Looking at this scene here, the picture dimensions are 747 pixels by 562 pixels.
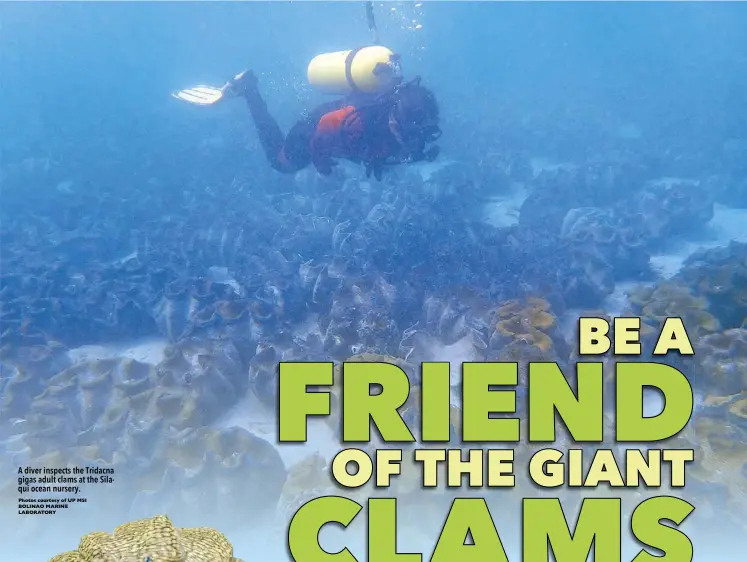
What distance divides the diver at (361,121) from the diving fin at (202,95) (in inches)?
6.3

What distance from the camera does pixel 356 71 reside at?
6645mm

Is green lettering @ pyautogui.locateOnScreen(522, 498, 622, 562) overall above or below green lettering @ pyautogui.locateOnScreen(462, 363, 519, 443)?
below

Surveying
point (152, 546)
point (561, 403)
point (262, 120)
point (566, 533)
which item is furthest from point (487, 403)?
point (262, 120)

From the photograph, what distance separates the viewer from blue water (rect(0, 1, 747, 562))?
209 inches

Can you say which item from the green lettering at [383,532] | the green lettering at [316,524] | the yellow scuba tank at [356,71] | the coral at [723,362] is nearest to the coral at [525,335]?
the coral at [723,362]

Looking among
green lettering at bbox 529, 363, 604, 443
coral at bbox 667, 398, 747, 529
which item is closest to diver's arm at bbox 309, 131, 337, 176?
green lettering at bbox 529, 363, 604, 443

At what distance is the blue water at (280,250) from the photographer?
5305mm

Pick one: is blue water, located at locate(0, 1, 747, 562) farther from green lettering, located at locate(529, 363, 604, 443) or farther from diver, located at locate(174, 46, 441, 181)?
diver, located at locate(174, 46, 441, 181)

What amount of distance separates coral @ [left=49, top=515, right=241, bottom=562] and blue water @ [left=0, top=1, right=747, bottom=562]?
240 centimetres

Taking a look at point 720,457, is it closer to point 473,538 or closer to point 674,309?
point 674,309

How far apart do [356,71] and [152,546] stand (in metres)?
5.98

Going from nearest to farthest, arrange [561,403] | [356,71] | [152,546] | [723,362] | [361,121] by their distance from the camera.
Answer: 1. [152,546]
2. [561,403]
3. [723,362]
4. [361,121]
5. [356,71]

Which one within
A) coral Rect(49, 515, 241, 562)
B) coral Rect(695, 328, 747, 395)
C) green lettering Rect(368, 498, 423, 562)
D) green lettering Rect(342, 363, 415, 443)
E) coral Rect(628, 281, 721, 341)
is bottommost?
green lettering Rect(368, 498, 423, 562)

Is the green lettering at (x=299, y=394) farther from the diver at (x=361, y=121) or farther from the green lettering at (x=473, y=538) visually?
the diver at (x=361, y=121)
